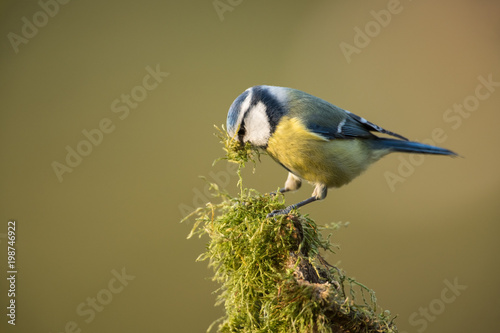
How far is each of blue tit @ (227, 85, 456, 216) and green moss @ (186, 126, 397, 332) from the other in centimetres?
31

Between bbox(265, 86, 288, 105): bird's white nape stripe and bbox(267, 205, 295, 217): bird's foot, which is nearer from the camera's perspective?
bbox(267, 205, 295, 217): bird's foot

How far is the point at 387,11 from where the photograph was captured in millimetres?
2531

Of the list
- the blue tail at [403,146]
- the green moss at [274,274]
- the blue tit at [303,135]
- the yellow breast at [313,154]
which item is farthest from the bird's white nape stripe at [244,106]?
the blue tail at [403,146]

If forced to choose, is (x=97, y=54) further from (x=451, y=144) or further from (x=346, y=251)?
(x=451, y=144)

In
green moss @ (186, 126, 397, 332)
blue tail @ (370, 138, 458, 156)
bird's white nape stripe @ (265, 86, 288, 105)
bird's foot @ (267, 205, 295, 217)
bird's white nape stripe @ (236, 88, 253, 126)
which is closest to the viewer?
green moss @ (186, 126, 397, 332)

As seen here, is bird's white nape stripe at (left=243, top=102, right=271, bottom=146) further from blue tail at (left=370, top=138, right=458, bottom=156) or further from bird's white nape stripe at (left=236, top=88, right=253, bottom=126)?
blue tail at (left=370, top=138, right=458, bottom=156)

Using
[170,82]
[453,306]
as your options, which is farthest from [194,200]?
[453,306]

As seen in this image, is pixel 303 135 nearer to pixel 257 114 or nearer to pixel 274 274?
pixel 257 114

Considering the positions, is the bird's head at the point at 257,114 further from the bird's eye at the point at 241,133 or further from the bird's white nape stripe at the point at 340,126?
the bird's white nape stripe at the point at 340,126

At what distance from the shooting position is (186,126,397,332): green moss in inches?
27.0

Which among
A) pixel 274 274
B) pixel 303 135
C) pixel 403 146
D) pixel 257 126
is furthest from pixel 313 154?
pixel 274 274

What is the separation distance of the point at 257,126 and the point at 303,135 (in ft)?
0.48

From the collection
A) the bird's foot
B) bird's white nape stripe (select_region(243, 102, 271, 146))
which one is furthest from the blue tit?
the bird's foot

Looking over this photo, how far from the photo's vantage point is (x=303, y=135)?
1225 mm
